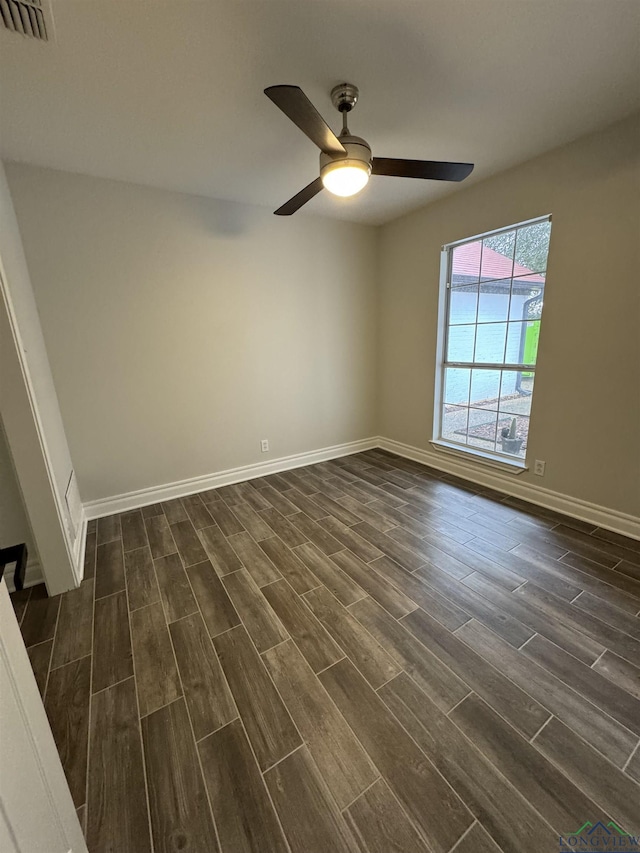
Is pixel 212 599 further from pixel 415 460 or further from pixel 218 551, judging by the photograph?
pixel 415 460

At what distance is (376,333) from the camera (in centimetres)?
407

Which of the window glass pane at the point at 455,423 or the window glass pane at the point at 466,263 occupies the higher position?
the window glass pane at the point at 466,263

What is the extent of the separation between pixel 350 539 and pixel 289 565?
477mm

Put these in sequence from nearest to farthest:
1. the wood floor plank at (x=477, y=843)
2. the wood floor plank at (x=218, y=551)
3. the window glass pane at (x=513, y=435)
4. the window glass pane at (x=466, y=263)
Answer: the wood floor plank at (x=477, y=843), the wood floor plank at (x=218, y=551), the window glass pane at (x=513, y=435), the window glass pane at (x=466, y=263)

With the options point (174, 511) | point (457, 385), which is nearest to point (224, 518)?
point (174, 511)

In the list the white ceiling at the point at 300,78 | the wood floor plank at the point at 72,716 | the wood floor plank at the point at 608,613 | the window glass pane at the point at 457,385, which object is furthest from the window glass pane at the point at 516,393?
the wood floor plank at the point at 72,716

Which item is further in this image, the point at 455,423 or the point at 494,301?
the point at 455,423

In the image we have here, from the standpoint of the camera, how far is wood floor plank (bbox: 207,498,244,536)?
254 centimetres

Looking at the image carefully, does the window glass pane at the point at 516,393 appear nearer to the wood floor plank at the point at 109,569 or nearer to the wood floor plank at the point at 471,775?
the wood floor plank at the point at 471,775

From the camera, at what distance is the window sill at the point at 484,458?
2855mm

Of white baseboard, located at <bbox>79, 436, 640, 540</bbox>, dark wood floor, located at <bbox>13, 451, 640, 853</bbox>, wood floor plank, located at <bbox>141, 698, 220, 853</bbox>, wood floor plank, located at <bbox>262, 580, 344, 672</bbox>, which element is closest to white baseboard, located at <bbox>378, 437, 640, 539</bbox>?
white baseboard, located at <bbox>79, 436, 640, 540</bbox>

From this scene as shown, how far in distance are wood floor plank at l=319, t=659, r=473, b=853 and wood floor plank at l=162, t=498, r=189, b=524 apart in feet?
5.76

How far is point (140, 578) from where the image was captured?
2043 millimetres

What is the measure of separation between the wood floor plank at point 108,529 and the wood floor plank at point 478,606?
2156 millimetres
